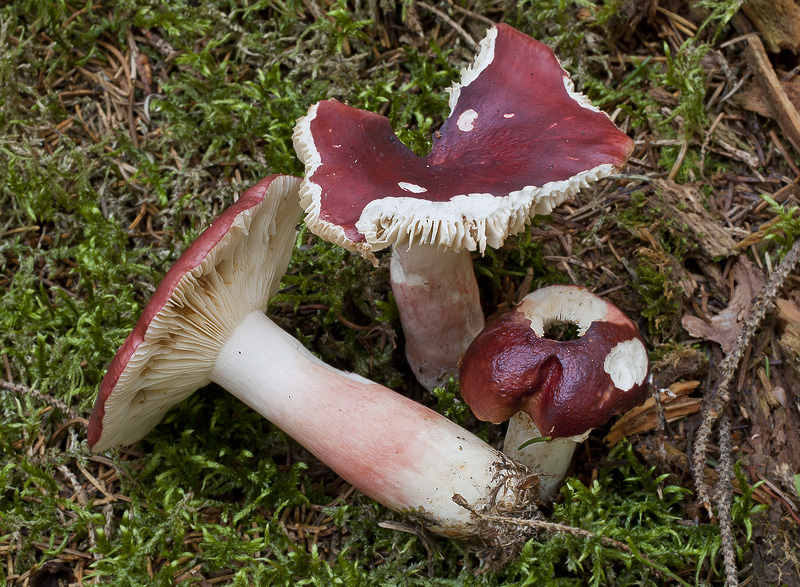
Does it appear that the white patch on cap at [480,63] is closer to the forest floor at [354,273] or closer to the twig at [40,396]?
the forest floor at [354,273]

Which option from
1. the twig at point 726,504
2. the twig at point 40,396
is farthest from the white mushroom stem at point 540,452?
the twig at point 40,396

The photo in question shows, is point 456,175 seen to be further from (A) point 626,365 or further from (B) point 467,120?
(A) point 626,365

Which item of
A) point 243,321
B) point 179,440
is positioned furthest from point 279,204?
point 179,440

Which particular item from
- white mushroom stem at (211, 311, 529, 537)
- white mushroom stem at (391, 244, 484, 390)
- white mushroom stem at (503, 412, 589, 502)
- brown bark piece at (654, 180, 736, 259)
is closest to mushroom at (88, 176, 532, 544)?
white mushroom stem at (211, 311, 529, 537)

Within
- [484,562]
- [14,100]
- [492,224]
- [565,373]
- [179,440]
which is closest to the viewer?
[492,224]

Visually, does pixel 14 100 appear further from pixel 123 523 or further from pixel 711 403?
pixel 711 403
